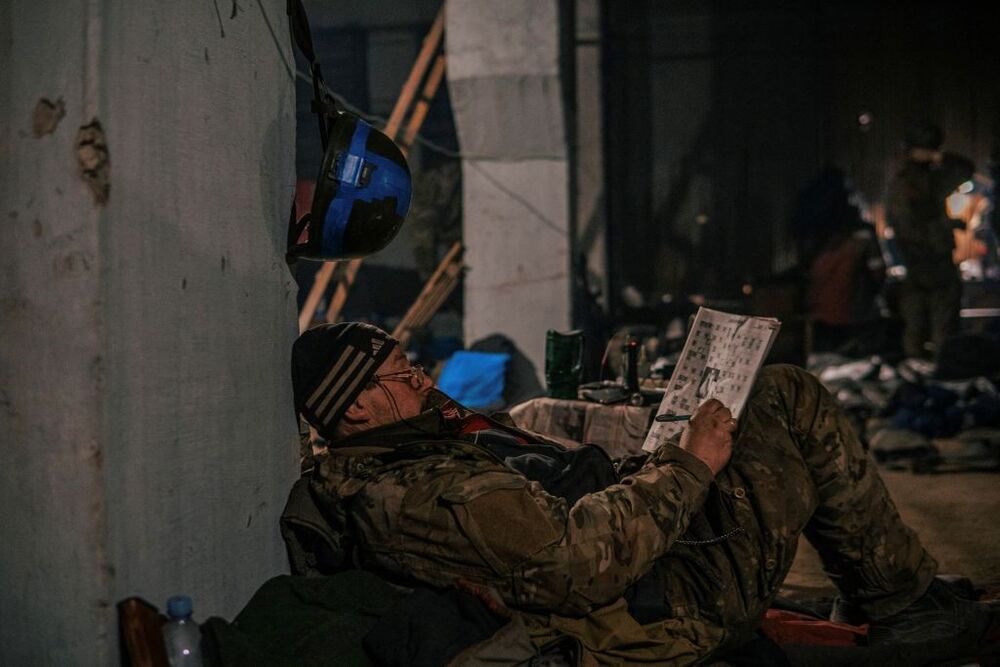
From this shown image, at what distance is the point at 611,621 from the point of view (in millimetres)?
2545

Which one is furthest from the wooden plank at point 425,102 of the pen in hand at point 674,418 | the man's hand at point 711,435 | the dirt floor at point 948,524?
the man's hand at point 711,435

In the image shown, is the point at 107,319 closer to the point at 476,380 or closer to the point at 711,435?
the point at 711,435

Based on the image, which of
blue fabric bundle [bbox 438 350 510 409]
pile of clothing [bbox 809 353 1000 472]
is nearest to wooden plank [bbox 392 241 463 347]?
blue fabric bundle [bbox 438 350 510 409]

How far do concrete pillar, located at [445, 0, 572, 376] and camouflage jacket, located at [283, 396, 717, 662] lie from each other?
17.9 feet

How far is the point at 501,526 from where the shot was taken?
2.37 meters

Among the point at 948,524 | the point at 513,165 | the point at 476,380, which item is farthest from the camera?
the point at 513,165

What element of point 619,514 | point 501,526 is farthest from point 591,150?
point 501,526

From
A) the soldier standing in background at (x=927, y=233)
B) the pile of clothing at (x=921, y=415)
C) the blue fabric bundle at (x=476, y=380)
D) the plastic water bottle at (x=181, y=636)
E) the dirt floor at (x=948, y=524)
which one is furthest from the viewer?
the soldier standing in background at (x=927, y=233)

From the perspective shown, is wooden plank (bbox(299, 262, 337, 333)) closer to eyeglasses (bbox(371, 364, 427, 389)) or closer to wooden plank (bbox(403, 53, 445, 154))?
wooden plank (bbox(403, 53, 445, 154))

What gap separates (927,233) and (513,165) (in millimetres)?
4959

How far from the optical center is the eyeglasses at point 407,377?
2.79 meters

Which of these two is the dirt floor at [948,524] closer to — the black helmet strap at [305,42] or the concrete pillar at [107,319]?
the black helmet strap at [305,42]

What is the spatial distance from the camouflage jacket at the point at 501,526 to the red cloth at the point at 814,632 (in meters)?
0.74

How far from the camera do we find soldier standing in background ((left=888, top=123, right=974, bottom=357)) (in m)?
10.6
